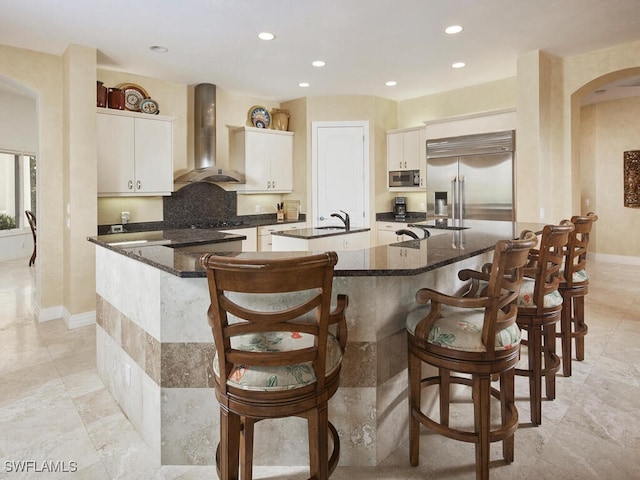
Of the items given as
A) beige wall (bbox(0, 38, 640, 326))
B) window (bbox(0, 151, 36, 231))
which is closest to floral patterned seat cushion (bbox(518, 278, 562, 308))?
beige wall (bbox(0, 38, 640, 326))

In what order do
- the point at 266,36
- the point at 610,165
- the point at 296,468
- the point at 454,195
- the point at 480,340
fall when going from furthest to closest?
1. the point at 610,165
2. the point at 454,195
3. the point at 266,36
4. the point at 296,468
5. the point at 480,340

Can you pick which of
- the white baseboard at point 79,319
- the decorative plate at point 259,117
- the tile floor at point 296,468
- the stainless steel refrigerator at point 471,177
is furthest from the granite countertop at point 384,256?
the decorative plate at point 259,117

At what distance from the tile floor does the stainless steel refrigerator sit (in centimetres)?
188

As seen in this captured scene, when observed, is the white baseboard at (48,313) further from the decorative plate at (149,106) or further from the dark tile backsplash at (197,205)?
the decorative plate at (149,106)

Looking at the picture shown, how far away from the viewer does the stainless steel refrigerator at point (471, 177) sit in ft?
16.0

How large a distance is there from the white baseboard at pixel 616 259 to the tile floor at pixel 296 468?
443cm

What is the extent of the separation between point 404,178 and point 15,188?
7766 mm

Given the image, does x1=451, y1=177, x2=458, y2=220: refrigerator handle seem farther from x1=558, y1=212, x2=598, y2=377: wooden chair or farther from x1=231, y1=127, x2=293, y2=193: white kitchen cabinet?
x1=231, y1=127, x2=293, y2=193: white kitchen cabinet

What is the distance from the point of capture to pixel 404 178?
6.17m

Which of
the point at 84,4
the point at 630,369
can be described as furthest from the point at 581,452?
the point at 84,4

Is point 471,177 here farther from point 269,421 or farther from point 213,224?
point 269,421

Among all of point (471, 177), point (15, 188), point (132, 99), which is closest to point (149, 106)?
point (132, 99)

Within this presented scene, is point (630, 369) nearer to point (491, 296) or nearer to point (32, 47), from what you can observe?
point (491, 296)

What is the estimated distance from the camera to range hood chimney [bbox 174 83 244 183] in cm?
544
